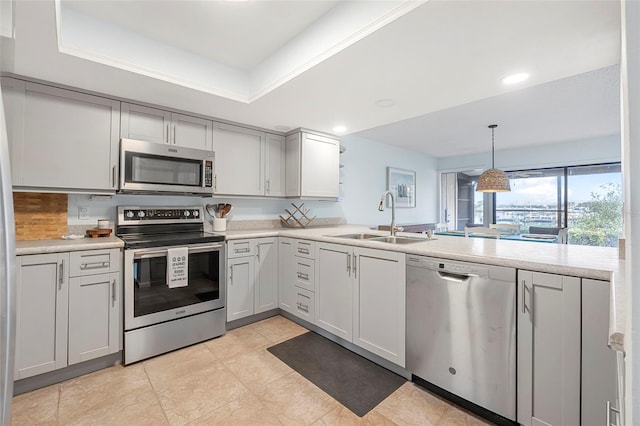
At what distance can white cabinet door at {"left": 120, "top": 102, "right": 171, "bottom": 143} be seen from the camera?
246 centimetres

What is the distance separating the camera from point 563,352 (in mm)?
1359

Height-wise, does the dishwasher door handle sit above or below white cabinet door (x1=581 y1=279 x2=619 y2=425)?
above

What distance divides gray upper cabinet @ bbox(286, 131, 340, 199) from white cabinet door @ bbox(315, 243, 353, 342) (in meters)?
1.09

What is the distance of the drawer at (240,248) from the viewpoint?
2725 millimetres

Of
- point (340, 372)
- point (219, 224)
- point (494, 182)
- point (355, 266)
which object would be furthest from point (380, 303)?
point (494, 182)

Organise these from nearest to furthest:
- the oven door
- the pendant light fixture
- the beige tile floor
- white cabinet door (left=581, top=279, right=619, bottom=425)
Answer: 1. white cabinet door (left=581, top=279, right=619, bottom=425)
2. the beige tile floor
3. the oven door
4. the pendant light fixture

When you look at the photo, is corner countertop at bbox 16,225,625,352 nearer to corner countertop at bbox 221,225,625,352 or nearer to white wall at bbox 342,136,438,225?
corner countertop at bbox 221,225,625,352

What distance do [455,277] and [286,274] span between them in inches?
67.8

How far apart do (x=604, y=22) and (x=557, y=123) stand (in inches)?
120

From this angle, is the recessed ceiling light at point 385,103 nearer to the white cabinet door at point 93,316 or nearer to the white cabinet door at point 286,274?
the white cabinet door at point 286,274

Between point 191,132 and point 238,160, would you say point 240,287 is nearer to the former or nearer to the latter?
point 238,160

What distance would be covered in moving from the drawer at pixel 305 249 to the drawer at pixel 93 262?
144cm

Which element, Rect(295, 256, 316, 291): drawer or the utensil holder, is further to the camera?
the utensil holder

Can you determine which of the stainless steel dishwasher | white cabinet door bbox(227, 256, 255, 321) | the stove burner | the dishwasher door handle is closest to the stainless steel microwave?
the stove burner
